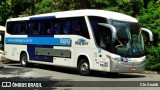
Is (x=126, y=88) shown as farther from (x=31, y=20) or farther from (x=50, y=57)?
(x=31, y=20)

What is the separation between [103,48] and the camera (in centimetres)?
1992

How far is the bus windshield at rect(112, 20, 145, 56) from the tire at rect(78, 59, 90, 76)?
2069 millimetres

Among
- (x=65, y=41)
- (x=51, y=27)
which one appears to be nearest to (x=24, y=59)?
(x=51, y=27)

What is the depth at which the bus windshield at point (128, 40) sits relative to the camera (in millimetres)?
19688

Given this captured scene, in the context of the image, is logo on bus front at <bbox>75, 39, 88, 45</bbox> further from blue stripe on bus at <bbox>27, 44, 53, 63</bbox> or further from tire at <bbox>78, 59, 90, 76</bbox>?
blue stripe on bus at <bbox>27, 44, 53, 63</bbox>

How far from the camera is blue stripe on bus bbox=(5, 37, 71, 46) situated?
891 inches

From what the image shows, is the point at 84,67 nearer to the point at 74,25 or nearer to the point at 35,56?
the point at 74,25

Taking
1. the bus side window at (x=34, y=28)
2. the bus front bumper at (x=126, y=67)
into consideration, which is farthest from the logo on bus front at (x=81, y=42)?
the bus side window at (x=34, y=28)

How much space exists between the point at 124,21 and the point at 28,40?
302 inches

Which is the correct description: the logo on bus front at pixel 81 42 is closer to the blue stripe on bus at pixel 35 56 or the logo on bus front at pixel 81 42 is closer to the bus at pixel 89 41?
the bus at pixel 89 41

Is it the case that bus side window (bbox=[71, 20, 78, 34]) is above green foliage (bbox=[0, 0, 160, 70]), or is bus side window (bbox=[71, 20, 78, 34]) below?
below

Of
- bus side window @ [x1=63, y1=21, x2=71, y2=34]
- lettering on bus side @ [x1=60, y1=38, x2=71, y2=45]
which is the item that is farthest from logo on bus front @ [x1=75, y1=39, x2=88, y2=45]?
bus side window @ [x1=63, y1=21, x2=71, y2=34]

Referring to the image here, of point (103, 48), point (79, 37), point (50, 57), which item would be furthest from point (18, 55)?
point (103, 48)

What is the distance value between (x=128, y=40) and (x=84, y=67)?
2709 mm
